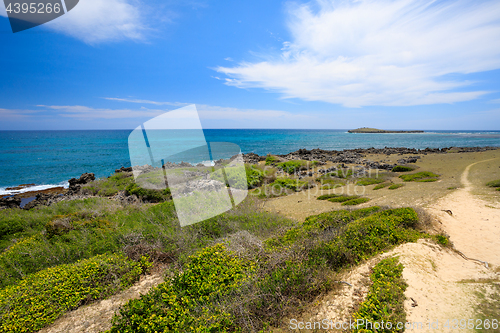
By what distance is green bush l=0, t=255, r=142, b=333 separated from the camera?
364 cm

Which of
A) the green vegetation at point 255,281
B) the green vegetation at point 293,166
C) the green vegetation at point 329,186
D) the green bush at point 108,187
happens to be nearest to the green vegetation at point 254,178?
the green vegetation at point 329,186

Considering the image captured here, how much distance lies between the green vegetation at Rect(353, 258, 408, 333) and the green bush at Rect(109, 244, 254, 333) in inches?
68.9

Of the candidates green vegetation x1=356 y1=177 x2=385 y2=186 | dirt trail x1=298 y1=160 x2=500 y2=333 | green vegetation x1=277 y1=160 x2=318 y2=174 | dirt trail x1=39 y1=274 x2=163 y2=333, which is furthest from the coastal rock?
green vegetation x1=356 y1=177 x2=385 y2=186

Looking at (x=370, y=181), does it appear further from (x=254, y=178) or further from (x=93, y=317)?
(x=93, y=317)

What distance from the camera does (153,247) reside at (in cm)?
557

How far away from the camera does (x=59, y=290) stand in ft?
13.5

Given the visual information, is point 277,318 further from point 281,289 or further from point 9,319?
point 9,319

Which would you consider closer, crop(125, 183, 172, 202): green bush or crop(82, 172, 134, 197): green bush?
crop(125, 183, 172, 202): green bush

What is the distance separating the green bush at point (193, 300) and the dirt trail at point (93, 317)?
0.29 meters

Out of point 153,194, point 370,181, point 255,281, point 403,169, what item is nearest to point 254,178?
point 153,194

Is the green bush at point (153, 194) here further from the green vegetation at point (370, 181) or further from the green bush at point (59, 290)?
the green vegetation at point (370, 181)

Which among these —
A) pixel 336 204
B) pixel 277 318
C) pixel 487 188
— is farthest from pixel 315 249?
pixel 487 188

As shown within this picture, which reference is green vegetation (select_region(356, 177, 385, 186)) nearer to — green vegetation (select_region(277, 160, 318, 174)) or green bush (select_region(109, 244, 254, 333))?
green vegetation (select_region(277, 160, 318, 174))

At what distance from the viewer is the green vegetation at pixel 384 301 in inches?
103
